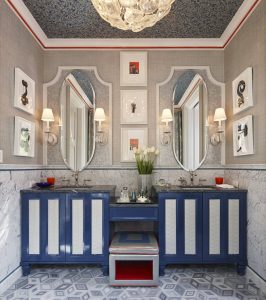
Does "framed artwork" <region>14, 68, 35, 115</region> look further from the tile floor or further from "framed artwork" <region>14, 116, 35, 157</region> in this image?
the tile floor

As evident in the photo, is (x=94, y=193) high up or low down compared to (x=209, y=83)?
down

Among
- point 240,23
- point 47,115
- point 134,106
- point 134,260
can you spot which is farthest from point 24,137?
point 240,23

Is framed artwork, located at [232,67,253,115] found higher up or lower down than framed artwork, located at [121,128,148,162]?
higher up

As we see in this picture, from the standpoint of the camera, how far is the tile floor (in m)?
2.35

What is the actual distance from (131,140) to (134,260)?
1496 millimetres

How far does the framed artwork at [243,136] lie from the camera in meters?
2.65

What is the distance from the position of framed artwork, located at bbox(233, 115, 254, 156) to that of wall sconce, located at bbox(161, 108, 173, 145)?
2.63 feet

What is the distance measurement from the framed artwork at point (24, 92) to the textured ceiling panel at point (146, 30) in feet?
2.42

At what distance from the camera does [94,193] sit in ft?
9.12

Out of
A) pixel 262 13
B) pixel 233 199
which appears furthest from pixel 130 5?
pixel 233 199

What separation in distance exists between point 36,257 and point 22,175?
903 millimetres

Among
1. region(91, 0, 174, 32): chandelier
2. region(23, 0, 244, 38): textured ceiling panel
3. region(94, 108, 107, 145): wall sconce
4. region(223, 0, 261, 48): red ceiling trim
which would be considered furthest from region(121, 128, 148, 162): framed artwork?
region(91, 0, 174, 32): chandelier

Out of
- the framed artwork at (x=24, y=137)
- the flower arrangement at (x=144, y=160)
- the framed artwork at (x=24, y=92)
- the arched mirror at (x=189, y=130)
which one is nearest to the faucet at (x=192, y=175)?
the arched mirror at (x=189, y=130)

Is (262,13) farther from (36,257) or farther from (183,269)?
(36,257)
